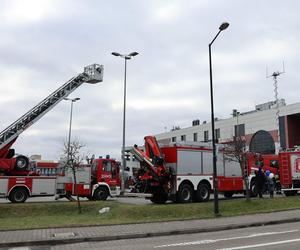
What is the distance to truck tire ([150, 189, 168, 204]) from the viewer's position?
71.4 feet

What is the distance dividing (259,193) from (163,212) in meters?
9.64

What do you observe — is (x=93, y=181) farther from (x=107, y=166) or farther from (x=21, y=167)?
(x=21, y=167)

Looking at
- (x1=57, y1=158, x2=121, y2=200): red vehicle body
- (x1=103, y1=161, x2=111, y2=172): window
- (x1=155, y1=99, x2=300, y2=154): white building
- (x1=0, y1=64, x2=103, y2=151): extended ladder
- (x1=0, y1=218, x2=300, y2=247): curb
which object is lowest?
(x1=0, y1=218, x2=300, y2=247): curb

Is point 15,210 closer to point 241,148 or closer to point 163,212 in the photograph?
point 163,212

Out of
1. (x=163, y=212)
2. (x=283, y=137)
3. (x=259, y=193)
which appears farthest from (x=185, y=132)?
(x=163, y=212)

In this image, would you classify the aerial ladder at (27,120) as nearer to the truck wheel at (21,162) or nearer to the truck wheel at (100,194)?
the truck wheel at (21,162)

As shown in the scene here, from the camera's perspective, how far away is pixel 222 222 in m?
16.0

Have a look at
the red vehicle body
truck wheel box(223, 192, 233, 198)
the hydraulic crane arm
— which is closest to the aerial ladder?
the red vehicle body

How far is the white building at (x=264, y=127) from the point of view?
223 feet

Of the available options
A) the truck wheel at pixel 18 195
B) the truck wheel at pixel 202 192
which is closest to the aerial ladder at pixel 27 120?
the truck wheel at pixel 18 195

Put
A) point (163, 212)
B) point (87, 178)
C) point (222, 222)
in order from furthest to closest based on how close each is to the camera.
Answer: point (87, 178)
point (163, 212)
point (222, 222)

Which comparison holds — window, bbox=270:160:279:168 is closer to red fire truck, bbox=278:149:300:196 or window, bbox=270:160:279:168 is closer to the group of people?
red fire truck, bbox=278:149:300:196

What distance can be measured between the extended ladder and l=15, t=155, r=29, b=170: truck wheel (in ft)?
5.20

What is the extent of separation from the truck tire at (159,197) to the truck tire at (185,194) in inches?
30.9
